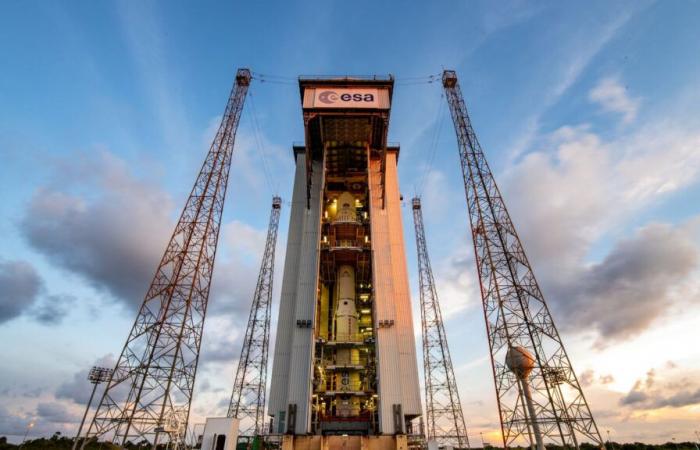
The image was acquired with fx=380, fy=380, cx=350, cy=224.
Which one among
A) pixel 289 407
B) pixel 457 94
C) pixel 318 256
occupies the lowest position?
pixel 289 407

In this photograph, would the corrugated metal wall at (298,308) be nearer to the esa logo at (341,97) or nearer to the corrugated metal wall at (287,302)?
the corrugated metal wall at (287,302)

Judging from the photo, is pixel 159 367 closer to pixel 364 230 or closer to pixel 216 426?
pixel 216 426

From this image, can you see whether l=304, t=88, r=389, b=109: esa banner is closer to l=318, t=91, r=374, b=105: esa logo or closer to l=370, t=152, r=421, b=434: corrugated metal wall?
l=318, t=91, r=374, b=105: esa logo

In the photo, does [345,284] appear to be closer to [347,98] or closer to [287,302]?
[287,302]

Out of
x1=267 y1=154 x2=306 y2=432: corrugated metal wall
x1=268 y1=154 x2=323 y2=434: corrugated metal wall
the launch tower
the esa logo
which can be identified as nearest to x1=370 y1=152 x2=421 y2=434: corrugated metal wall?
the launch tower

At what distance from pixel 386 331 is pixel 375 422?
25.2 feet

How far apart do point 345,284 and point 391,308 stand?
692cm

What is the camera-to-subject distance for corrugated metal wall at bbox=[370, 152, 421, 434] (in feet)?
106

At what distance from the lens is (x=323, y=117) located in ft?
138

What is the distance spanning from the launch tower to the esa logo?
0.11 meters

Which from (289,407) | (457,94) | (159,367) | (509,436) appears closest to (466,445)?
(509,436)

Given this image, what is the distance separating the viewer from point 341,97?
140 ft

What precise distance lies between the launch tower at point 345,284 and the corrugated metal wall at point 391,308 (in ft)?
0.31

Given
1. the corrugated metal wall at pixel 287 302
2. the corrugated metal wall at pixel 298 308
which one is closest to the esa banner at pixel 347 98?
the corrugated metal wall at pixel 298 308
